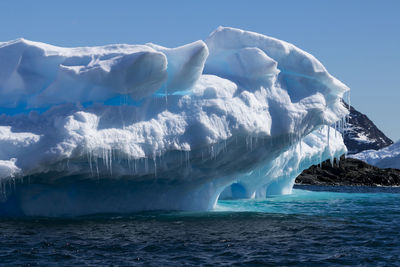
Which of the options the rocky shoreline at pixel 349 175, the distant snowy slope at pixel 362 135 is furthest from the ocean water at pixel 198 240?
the distant snowy slope at pixel 362 135

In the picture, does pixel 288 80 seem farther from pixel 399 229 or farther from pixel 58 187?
pixel 58 187

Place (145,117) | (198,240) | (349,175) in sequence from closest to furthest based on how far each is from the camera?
1. (198,240)
2. (145,117)
3. (349,175)

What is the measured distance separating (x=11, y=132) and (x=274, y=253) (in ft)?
27.2

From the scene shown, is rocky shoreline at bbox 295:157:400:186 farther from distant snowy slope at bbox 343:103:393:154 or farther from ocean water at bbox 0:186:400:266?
distant snowy slope at bbox 343:103:393:154

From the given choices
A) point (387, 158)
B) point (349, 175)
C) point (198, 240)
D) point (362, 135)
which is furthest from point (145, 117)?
point (362, 135)

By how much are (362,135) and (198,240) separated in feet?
534

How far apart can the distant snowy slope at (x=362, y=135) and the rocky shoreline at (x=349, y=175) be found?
9200 centimetres

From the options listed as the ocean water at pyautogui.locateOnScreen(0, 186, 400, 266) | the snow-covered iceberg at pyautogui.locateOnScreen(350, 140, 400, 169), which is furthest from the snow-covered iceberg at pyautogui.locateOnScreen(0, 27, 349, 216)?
the snow-covered iceberg at pyautogui.locateOnScreen(350, 140, 400, 169)

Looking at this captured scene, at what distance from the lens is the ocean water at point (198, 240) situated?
1211cm

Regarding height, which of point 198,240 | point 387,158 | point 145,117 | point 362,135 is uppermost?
point 362,135

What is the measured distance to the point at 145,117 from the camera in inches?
692

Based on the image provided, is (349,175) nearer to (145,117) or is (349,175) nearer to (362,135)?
(145,117)

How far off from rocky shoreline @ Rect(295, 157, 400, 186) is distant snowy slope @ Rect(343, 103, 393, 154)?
302 feet

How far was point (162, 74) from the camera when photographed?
17344 mm
